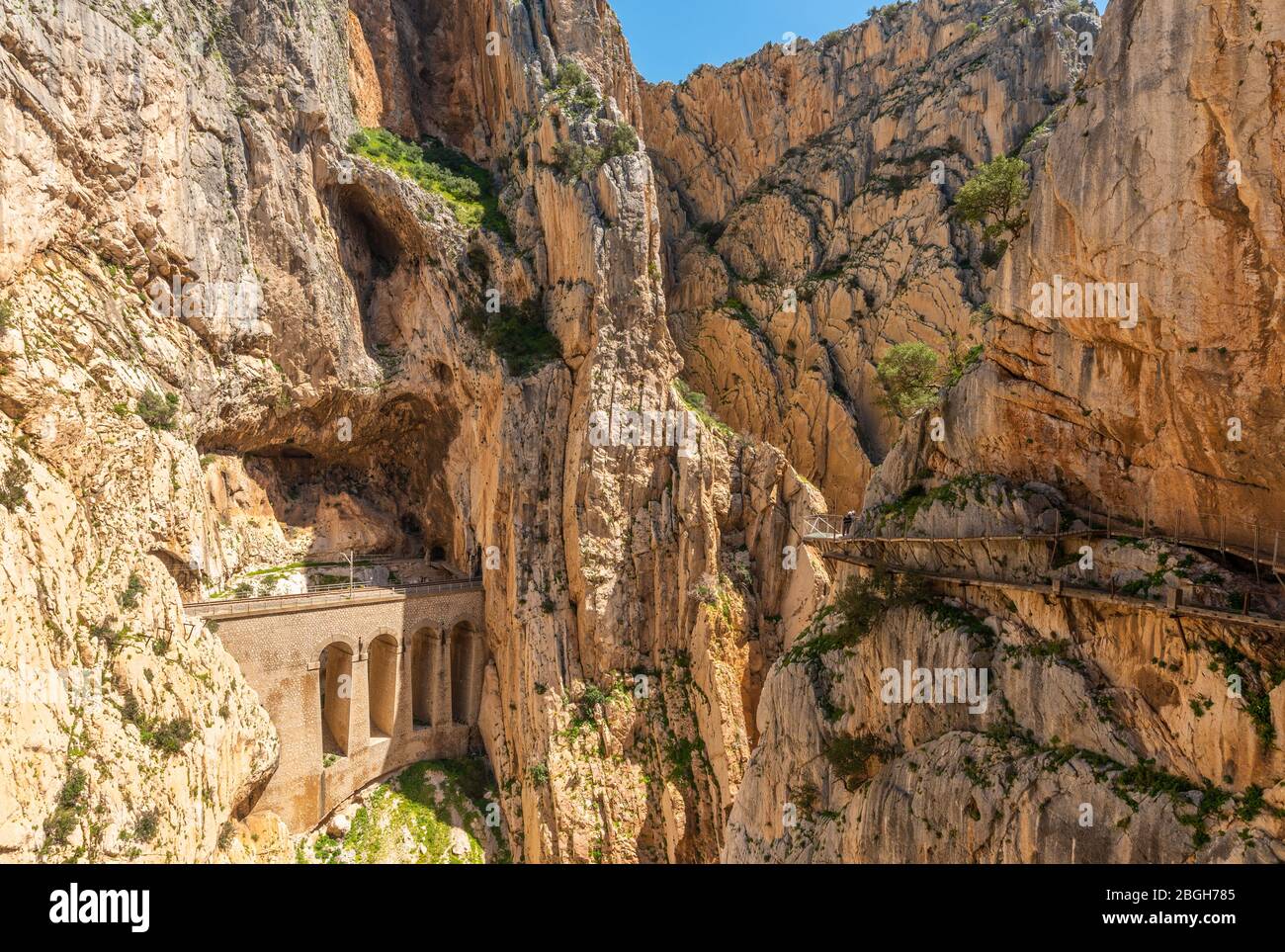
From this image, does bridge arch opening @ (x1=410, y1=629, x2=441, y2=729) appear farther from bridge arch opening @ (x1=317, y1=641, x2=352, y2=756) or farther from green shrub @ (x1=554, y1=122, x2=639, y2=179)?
green shrub @ (x1=554, y1=122, x2=639, y2=179)

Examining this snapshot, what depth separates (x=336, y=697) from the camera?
3738cm

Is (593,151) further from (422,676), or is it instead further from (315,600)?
(422,676)

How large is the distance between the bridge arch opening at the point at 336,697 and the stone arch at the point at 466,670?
658cm

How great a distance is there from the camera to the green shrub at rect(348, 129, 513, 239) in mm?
45781

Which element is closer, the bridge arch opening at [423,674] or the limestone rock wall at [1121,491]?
the limestone rock wall at [1121,491]

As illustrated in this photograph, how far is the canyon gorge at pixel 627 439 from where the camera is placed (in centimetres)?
1625

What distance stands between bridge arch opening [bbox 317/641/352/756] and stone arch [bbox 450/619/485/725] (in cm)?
658

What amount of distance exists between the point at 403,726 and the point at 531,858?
384 inches

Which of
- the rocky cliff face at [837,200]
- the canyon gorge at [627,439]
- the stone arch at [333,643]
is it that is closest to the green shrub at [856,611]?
the canyon gorge at [627,439]

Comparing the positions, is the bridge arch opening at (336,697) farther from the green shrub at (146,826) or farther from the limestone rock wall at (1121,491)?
the limestone rock wall at (1121,491)

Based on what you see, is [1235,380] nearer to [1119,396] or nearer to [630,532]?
[1119,396]

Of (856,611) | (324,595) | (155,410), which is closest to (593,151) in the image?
(155,410)

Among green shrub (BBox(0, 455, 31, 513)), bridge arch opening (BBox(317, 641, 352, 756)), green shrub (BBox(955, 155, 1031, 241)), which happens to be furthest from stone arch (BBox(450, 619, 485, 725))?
green shrub (BBox(955, 155, 1031, 241))

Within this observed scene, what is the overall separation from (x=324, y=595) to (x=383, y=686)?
22.4 ft
